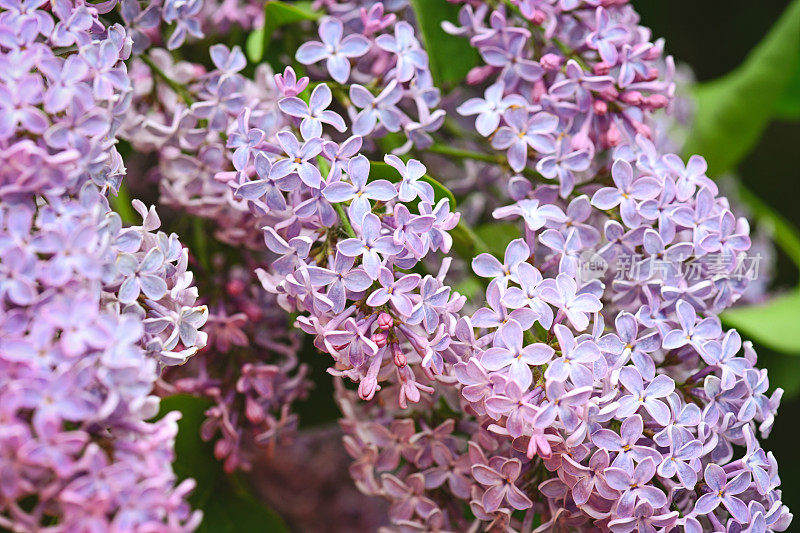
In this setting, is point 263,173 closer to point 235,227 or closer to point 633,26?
point 235,227

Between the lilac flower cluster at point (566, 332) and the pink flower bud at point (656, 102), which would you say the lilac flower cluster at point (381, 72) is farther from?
the pink flower bud at point (656, 102)

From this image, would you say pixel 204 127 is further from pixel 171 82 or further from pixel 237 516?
pixel 237 516

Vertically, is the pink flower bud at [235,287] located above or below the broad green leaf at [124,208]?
above

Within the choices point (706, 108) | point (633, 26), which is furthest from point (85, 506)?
point (706, 108)

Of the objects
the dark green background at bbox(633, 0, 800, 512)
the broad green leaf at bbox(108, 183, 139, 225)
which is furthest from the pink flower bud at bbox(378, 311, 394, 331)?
the dark green background at bbox(633, 0, 800, 512)

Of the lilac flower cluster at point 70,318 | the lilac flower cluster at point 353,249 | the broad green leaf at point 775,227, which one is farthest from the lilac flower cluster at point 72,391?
the broad green leaf at point 775,227

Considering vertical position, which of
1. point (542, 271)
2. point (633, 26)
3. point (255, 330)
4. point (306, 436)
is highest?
point (633, 26)

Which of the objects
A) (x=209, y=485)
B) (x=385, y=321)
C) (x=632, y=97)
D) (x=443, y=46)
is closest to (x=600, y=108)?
(x=632, y=97)
